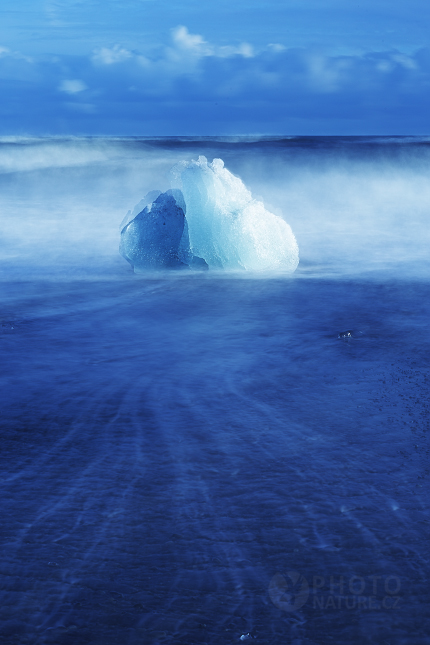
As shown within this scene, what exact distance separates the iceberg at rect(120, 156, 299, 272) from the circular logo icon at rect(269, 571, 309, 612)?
18.5 feet

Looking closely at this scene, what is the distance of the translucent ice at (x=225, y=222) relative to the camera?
7691 mm

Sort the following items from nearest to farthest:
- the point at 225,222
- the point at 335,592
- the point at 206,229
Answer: the point at 335,592 < the point at 225,222 < the point at 206,229

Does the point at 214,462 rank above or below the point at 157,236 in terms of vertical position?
below

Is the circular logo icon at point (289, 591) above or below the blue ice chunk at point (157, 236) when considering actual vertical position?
below

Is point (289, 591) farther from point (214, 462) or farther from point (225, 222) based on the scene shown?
point (225, 222)

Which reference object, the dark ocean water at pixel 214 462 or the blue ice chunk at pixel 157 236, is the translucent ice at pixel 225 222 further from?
the dark ocean water at pixel 214 462

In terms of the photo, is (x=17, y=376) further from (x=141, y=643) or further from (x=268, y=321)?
(x=141, y=643)

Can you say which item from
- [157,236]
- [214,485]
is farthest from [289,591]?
[157,236]

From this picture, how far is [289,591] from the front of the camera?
2240 millimetres

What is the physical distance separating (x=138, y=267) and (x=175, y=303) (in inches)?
72.4

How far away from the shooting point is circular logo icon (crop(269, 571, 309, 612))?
2.18m

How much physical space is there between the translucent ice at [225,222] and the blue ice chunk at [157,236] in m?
0.21

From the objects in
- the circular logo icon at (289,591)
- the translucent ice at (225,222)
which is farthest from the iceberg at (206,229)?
the circular logo icon at (289,591)

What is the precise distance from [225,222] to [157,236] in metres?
0.87
